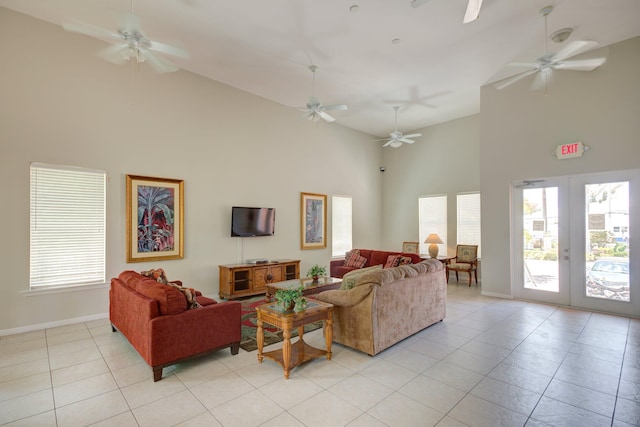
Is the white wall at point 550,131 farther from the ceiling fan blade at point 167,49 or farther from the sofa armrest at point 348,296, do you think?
the ceiling fan blade at point 167,49

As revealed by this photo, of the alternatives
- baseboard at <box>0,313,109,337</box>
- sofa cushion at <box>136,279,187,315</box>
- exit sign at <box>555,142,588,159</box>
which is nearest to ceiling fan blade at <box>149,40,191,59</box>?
sofa cushion at <box>136,279,187,315</box>

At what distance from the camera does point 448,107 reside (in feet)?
24.3

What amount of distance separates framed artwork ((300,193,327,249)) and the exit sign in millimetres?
4904

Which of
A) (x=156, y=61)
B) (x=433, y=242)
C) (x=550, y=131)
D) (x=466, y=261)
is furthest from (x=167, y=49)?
(x=466, y=261)

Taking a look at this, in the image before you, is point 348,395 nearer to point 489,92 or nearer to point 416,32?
point 416,32

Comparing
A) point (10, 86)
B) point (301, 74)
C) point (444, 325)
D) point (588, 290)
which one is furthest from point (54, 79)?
point (588, 290)

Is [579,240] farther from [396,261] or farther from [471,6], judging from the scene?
[471,6]

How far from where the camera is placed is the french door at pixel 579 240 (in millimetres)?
4918

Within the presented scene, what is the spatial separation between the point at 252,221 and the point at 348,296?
3.46 metres

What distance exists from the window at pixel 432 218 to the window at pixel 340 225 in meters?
2.07

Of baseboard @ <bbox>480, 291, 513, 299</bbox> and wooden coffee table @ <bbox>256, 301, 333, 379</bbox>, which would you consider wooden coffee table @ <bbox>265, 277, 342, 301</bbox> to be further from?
baseboard @ <bbox>480, 291, 513, 299</bbox>

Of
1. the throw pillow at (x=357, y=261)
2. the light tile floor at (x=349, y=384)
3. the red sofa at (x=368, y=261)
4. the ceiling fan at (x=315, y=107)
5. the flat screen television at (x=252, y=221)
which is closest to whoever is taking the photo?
the light tile floor at (x=349, y=384)

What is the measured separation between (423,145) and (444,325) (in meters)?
5.72

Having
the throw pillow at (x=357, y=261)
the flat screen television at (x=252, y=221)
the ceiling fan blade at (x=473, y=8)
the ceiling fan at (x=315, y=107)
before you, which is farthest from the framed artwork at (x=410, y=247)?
the ceiling fan blade at (x=473, y=8)
